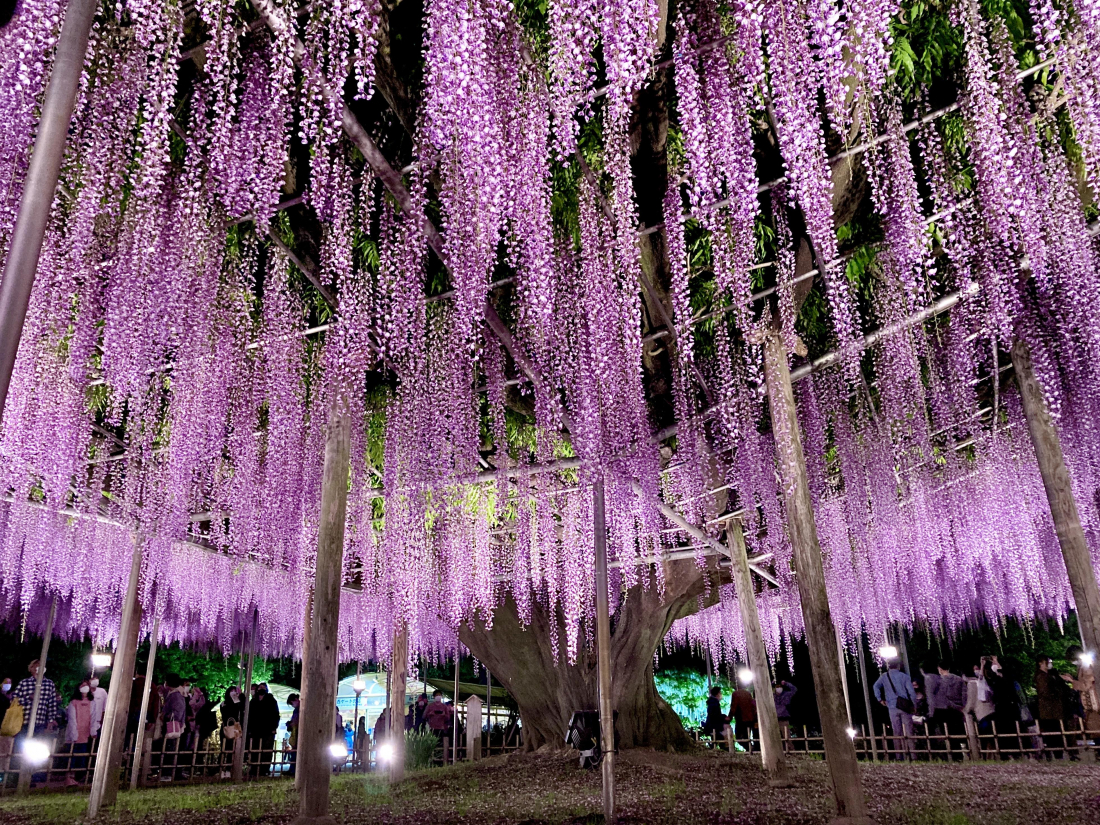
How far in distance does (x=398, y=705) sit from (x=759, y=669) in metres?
4.14

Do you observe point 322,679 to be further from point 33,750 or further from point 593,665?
point 33,750

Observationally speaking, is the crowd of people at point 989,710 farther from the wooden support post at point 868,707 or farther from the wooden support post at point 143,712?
the wooden support post at point 143,712

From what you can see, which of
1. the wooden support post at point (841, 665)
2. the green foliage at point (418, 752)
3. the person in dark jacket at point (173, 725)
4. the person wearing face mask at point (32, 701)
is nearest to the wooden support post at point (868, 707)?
the wooden support post at point (841, 665)

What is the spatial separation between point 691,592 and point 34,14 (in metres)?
9.61

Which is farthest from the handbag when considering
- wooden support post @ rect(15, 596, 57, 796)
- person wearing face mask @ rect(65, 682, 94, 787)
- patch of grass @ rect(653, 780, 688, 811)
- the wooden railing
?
wooden support post @ rect(15, 596, 57, 796)

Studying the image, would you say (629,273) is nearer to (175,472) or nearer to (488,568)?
(175,472)

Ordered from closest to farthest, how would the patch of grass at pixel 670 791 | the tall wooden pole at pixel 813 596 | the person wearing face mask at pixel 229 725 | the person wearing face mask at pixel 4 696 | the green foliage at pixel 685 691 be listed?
the tall wooden pole at pixel 813 596 → the patch of grass at pixel 670 791 → the person wearing face mask at pixel 4 696 → the person wearing face mask at pixel 229 725 → the green foliage at pixel 685 691

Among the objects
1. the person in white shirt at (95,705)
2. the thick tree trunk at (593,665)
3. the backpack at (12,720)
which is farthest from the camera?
the person in white shirt at (95,705)

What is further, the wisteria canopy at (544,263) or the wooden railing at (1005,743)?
the wooden railing at (1005,743)

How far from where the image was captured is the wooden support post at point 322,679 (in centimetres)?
430

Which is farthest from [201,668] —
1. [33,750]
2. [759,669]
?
[759,669]

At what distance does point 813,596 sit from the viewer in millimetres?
4418

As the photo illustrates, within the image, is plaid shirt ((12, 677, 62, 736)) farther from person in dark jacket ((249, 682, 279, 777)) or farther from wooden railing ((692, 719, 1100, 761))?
wooden railing ((692, 719, 1100, 761))

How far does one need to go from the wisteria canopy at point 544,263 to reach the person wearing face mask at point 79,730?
203cm
